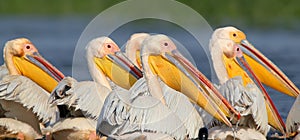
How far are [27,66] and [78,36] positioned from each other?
548 inches

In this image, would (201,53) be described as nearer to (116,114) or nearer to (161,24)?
(161,24)

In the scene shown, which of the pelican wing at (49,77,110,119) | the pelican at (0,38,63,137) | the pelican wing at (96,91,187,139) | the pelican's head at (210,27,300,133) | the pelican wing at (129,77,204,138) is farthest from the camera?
the pelican's head at (210,27,300,133)

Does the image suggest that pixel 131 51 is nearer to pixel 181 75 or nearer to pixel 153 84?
pixel 181 75

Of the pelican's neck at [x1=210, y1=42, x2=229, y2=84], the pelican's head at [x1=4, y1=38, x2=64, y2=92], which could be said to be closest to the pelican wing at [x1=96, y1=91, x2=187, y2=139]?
the pelican's neck at [x1=210, y1=42, x2=229, y2=84]

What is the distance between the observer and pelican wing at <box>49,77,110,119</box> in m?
9.40

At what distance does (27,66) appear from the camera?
1089 centimetres

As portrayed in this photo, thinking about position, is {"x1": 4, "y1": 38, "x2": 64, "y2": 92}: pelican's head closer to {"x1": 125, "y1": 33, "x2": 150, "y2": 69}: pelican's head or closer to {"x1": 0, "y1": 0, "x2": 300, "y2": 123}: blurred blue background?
{"x1": 125, "y1": 33, "x2": 150, "y2": 69}: pelican's head

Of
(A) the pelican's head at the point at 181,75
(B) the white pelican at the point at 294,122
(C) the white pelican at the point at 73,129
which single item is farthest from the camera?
(B) the white pelican at the point at 294,122

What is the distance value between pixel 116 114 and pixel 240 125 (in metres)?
1.52

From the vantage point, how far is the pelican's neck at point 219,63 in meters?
10.3

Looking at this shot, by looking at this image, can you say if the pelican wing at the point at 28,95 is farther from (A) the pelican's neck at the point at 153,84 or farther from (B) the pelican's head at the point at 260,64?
(B) the pelican's head at the point at 260,64

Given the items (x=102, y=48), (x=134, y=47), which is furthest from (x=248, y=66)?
(x=102, y=48)

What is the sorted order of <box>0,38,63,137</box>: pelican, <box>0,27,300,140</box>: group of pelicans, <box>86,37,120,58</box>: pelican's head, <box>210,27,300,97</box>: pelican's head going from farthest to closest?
<box>86,37,120,58</box>: pelican's head → <box>210,27,300,97</box>: pelican's head → <box>0,38,63,137</box>: pelican → <box>0,27,300,140</box>: group of pelicans

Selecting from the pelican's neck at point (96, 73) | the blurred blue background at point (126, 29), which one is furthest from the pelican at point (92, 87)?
the blurred blue background at point (126, 29)
